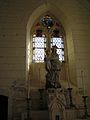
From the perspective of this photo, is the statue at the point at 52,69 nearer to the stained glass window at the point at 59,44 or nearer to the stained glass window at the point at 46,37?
the stained glass window at the point at 46,37

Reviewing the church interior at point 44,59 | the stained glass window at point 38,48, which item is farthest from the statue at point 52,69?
the stained glass window at point 38,48

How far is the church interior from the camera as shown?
25.0ft

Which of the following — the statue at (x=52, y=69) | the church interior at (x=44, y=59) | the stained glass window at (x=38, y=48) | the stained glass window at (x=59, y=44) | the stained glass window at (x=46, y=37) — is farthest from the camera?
the stained glass window at (x=59, y=44)

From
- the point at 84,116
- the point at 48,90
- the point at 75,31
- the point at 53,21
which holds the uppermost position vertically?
the point at 53,21

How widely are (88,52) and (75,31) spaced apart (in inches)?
43.9

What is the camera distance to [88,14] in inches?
398

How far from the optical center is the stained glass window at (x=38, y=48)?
9.74 m

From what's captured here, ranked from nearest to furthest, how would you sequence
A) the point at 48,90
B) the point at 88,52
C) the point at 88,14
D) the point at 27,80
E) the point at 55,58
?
the point at 48,90 → the point at 55,58 → the point at 27,80 → the point at 88,52 → the point at 88,14

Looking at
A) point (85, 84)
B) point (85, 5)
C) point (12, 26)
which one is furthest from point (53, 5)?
point (85, 84)

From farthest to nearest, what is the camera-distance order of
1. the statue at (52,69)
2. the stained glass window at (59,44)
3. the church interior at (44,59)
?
the stained glass window at (59,44) < the statue at (52,69) < the church interior at (44,59)

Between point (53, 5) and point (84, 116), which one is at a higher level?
point (53, 5)

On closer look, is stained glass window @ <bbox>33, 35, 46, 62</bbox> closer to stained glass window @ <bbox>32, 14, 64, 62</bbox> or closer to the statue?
stained glass window @ <bbox>32, 14, 64, 62</bbox>

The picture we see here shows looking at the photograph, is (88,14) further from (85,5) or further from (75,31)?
(75,31)

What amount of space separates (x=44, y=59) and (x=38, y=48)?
1.97 m
